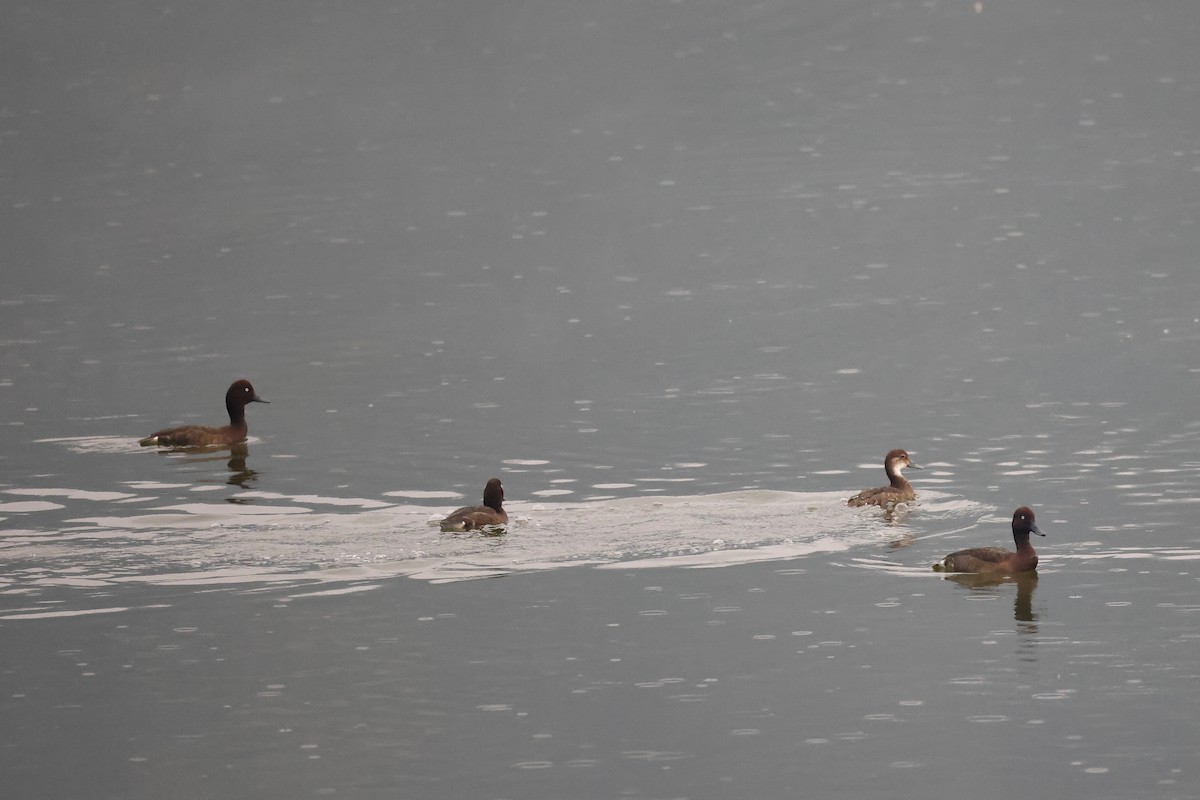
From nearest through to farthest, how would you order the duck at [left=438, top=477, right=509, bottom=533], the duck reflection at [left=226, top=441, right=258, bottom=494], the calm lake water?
the calm lake water < the duck at [left=438, top=477, right=509, bottom=533] < the duck reflection at [left=226, top=441, right=258, bottom=494]

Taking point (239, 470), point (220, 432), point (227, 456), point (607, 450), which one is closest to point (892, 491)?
point (607, 450)

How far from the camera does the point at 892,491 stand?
65.1ft

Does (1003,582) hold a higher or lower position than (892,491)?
lower

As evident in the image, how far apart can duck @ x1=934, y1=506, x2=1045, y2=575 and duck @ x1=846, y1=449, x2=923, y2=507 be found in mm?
1943

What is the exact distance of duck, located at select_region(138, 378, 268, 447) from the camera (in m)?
24.4

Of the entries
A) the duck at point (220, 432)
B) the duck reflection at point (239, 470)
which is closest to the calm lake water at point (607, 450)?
the duck reflection at point (239, 470)

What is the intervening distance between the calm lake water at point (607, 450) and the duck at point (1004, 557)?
0.91ft

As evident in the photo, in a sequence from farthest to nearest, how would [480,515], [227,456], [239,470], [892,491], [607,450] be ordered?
[227,456]
[607,450]
[239,470]
[892,491]
[480,515]

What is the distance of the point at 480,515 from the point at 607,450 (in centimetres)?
524

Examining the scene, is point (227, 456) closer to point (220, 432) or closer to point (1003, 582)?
point (220, 432)

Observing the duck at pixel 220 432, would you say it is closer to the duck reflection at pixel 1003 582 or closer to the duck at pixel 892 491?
the duck at pixel 892 491

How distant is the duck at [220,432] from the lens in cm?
2441

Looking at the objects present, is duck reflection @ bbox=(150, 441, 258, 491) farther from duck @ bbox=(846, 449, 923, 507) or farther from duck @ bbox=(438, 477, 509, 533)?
duck @ bbox=(846, 449, 923, 507)

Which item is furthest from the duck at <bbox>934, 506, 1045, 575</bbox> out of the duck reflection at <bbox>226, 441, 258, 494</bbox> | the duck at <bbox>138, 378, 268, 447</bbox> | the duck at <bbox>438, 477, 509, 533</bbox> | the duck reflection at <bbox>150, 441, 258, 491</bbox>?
the duck at <bbox>138, 378, 268, 447</bbox>
